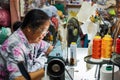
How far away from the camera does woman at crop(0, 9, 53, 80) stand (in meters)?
1.34

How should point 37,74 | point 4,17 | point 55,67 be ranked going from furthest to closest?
point 4,17 < point 37,74 < point 55,67

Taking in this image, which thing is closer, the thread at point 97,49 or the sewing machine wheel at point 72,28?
the thread at point 97,49

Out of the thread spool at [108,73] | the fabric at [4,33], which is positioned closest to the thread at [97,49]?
the thread spool at [108,73]

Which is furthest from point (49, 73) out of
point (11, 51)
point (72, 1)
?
point (72, 1)

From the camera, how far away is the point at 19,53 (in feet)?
4.45

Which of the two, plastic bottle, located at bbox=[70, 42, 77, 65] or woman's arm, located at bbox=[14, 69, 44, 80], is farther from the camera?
plastic bottle, located at bbox=[70, 42, 77, 65]

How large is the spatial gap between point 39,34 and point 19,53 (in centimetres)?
17

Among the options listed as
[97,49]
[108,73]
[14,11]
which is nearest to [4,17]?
[14,11]

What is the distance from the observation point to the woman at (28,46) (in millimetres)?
1341

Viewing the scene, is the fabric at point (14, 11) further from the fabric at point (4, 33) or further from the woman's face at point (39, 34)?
the woman's face at point (39, 34)

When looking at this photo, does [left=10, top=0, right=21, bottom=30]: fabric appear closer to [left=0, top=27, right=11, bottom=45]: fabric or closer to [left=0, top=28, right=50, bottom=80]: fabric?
[left=0, top=27, right=11, bottom=45]: fabric

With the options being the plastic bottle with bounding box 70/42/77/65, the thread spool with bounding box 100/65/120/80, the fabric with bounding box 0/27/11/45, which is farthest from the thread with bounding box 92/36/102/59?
the fabric with bounding box 0/27/11/45

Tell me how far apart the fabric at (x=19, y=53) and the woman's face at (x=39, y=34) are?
3 centimetres

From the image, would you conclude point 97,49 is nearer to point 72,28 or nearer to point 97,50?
point 97,50
